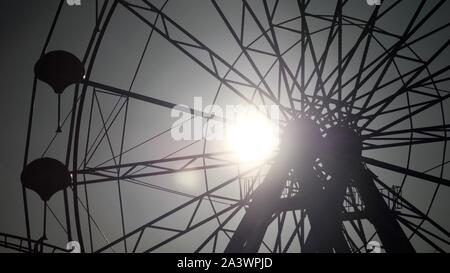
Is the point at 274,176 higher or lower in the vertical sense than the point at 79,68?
lower

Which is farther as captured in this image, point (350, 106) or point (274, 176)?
point (350, 106)

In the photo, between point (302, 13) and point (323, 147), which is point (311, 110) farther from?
point (302, 13)

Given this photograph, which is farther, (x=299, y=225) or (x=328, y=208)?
(x=299, y=225)

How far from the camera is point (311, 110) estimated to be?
11.1 m
